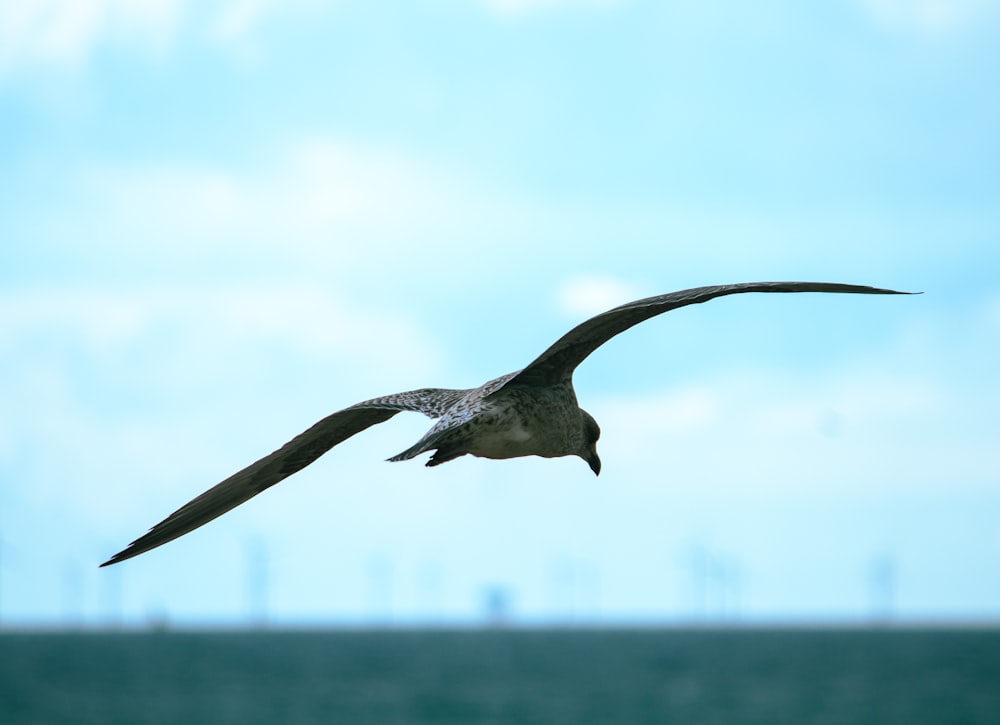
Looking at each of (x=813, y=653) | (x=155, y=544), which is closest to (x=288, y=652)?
(x=813, y=653)

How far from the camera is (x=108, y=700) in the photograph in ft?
299

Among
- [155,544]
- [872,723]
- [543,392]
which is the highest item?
[543,392]

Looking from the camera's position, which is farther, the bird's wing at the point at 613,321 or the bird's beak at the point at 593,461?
the bird's beak at the point at 593,461

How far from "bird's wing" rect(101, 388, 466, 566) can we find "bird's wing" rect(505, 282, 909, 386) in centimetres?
76

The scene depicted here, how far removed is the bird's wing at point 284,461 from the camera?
996 centimetres

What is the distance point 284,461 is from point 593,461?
2202mm

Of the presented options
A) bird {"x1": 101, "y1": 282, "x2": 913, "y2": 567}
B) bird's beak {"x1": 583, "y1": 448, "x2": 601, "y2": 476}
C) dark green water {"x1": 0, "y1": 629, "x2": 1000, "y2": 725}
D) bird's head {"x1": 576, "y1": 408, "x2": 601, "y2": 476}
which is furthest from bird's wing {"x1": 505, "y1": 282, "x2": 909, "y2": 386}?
dark green water {"x1": 0, "y1": 629, "x2": 1000, "y2": 725}

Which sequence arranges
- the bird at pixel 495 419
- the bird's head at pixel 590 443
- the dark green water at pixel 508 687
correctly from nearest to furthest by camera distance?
1. the bird at pixel 495 419
2. the bird's head at pixel 590 443
3. the dark green water at pixel 508 687

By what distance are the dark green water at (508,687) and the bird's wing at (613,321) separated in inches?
2759

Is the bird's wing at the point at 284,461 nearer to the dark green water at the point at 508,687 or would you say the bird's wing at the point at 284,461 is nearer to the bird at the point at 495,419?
the bird at the point at 495,419

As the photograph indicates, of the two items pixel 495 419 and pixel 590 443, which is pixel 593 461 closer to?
pixel 590 443

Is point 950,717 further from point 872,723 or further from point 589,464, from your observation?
point 589,464

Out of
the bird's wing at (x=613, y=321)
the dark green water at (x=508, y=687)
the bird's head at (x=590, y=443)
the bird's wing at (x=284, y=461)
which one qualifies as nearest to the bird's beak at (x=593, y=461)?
the bird's head at (x=590, y=443)

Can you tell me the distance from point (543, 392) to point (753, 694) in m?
85.8
